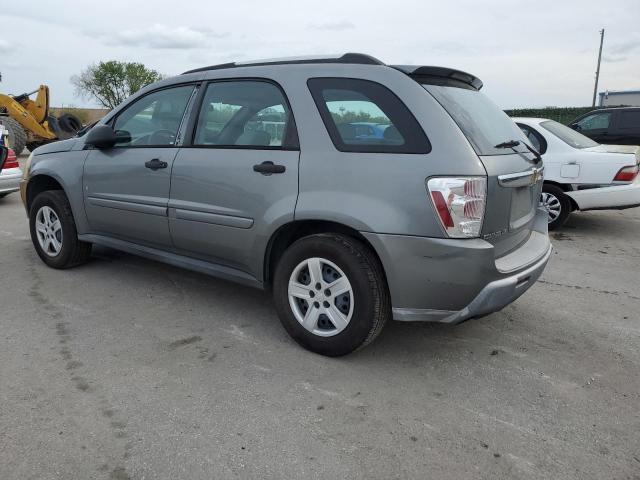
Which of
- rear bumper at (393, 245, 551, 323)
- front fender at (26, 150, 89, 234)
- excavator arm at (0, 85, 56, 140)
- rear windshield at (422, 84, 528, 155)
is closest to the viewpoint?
rear bumper at (393, 245, 551, 323)

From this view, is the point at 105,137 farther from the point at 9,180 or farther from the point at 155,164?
the point at 9,180

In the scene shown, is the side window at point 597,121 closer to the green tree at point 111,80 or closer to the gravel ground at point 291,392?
the gravel ground at point 291,392

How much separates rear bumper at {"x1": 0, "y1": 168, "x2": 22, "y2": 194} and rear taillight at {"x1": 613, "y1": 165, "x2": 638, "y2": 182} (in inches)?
329

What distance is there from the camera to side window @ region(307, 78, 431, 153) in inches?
114

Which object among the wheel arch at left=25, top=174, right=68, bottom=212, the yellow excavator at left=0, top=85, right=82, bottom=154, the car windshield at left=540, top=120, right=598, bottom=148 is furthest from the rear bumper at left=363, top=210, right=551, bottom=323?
the yellow excavator at left=0, top=85, right=82, bottom=154

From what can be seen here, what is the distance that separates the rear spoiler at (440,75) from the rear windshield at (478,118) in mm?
48

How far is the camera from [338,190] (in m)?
3.01

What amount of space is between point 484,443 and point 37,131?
16369mm

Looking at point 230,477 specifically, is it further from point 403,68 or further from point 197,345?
point 403,68

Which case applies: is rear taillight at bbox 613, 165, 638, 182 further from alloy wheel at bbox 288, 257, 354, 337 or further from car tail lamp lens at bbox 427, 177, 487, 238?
alloy wheel at bbox 288, 257, 354, 337

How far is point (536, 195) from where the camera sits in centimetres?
353

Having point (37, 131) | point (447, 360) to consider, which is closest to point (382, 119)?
point (447, 360)

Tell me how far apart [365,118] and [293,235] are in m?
0.85

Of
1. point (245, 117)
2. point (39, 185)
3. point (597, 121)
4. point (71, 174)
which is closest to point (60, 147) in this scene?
point (71, 174)
